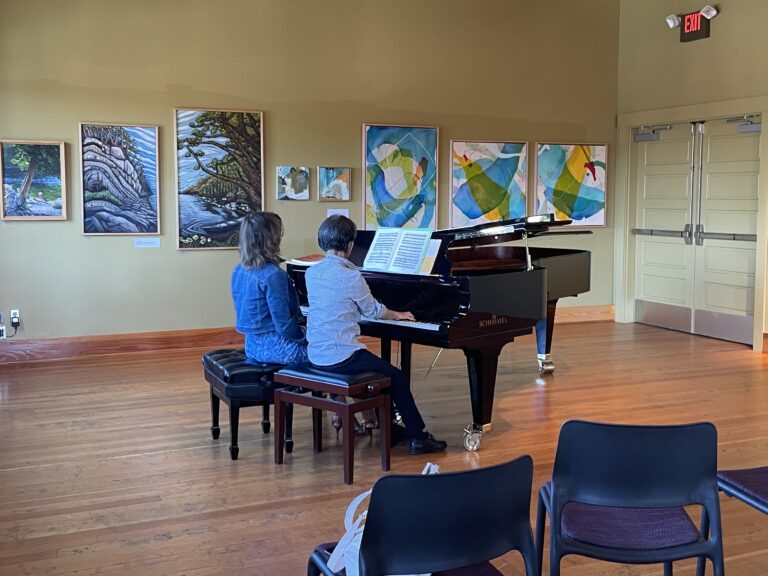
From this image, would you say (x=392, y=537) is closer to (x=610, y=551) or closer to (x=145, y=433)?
(x=610, y=551)

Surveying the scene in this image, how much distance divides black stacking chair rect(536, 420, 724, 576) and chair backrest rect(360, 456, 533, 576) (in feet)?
1.10

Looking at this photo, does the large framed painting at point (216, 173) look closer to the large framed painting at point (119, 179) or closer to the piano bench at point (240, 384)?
the large framed painting at point (119, 179)

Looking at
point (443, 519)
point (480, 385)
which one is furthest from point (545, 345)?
point (443, 519)

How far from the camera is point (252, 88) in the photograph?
799 cm

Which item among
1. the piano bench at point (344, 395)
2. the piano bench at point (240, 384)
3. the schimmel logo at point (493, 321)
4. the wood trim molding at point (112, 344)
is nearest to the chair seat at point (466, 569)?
the piano bench at point (344, 395)

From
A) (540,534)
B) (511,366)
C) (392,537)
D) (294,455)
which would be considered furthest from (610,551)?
(511,366)

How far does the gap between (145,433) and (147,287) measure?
2.85 metres

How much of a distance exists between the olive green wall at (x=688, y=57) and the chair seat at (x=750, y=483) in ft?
20.9

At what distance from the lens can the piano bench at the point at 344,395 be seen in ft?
14.1

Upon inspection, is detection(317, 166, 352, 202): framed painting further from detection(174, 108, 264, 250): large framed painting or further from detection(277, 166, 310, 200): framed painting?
detection(174, 108, 264, 250): large framed painting

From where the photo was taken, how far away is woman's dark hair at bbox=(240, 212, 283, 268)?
15.2 ft

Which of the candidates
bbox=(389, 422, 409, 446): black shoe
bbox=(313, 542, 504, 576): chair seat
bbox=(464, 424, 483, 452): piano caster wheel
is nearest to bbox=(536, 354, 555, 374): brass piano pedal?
bbox=(464, 424, 483, 452): piano caster wheel

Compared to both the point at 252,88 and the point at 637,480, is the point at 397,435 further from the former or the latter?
the point at 252,88

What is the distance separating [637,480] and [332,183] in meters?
6.30
